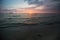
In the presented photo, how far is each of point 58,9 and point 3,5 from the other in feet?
2.25

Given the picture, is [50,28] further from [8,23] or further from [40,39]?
[8,23]

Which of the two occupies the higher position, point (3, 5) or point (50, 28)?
point (3, 5)

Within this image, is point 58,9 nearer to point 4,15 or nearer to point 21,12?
point 21,12

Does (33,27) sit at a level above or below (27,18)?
below

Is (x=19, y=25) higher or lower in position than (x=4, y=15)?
lower

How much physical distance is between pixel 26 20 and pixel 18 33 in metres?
0.19

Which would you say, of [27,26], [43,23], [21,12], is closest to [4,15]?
[21,12]

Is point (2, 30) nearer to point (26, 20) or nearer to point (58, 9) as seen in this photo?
point (26, 20)

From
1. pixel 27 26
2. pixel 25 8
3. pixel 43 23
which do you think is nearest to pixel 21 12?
pixel 25 8

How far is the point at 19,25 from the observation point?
5.14ft

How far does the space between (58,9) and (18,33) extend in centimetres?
58

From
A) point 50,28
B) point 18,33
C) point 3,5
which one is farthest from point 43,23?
point 3,5

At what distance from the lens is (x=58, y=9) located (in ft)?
5.10

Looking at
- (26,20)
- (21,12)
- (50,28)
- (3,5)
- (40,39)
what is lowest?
(40,39)
